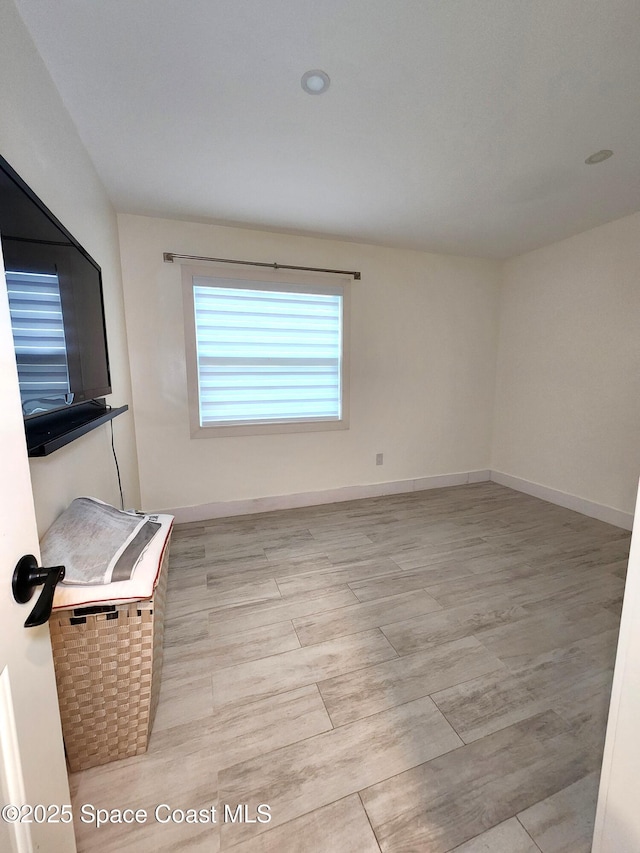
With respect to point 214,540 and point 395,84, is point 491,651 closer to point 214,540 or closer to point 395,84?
point 214,540

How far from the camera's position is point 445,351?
3707mm

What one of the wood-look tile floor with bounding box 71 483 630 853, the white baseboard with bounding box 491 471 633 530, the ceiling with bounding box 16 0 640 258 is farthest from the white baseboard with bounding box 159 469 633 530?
the ceiling with bounding box 16 0 640 258

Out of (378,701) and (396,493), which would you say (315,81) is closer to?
(378,701)

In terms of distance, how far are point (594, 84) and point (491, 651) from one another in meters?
2.62

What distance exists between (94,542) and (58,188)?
58.9 inches

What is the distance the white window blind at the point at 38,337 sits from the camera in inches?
36.5

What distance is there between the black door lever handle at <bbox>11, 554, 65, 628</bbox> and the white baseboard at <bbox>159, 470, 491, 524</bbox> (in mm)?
2353

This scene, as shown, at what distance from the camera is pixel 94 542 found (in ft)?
3.81

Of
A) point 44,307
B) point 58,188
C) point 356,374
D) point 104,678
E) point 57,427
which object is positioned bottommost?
point 104,678

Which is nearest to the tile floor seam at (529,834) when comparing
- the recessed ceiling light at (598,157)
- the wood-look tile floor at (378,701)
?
the wood-look tile floor at (378,701)

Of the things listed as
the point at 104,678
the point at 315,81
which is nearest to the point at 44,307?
the point at 104,678

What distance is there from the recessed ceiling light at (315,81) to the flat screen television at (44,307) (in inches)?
46.6

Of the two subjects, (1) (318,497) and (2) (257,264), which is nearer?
(2) (257,264)

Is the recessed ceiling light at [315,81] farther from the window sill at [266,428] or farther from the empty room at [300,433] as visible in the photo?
the window sill at [266,428]
